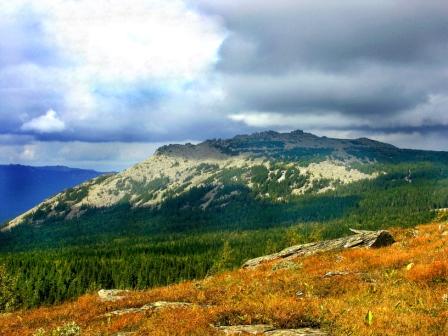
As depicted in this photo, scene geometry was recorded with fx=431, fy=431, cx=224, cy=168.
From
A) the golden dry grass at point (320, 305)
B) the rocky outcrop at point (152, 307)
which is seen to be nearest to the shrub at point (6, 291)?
the golden dry grass at point (320, 305)

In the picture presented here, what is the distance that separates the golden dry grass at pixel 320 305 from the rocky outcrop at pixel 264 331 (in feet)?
1.38

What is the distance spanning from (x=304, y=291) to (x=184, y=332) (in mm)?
9201

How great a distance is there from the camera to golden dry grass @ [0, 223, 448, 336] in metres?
14.6

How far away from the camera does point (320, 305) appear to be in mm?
16922

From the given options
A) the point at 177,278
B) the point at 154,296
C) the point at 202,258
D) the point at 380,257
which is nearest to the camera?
the point at 154,296

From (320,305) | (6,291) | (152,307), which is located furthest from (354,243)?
(6,291)

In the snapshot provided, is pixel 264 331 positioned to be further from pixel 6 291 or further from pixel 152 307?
pixel 6 291

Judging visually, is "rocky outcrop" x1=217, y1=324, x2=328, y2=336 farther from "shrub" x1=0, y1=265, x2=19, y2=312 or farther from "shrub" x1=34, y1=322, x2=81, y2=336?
"shrub" x1=0, y1=265, x2=19, y2=312

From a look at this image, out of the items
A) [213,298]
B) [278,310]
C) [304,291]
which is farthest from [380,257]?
[278,310]

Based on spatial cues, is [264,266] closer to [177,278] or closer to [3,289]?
[3,289]

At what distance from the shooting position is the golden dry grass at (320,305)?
47.9 feet

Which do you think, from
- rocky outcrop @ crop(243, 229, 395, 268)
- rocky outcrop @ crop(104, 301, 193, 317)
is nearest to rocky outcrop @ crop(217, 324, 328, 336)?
rocky outcrop @ crop(104, 301, 193, 317)

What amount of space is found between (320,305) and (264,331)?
3515 mm

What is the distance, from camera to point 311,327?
14.8 meters
